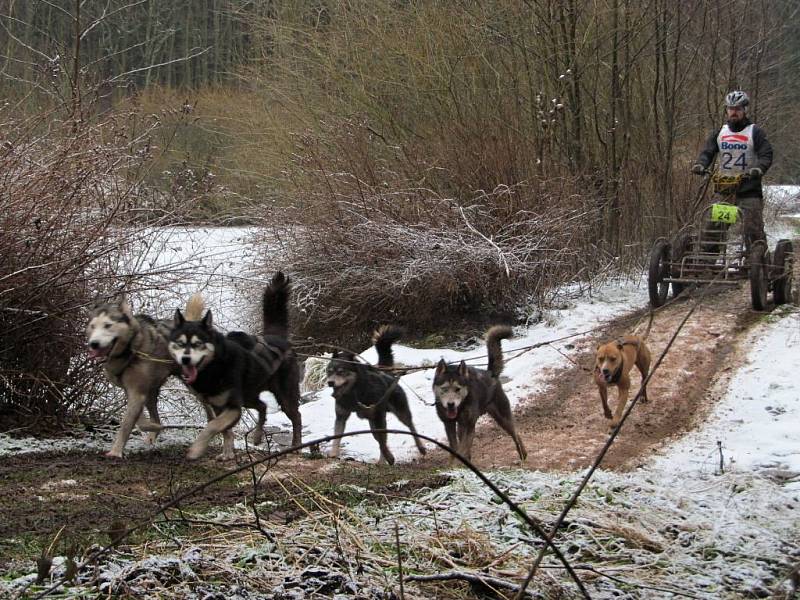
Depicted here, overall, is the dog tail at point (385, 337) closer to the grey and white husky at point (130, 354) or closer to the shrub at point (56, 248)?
the grey and white husky at point (130, 354)

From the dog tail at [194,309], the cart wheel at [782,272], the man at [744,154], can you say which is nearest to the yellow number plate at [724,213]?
the man at [744,154]

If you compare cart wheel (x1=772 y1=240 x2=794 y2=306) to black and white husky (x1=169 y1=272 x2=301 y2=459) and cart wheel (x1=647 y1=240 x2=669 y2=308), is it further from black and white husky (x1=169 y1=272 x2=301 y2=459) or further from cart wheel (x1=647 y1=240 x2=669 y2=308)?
black and white husky (x1=169 y1=272 x2=301 y2=459)

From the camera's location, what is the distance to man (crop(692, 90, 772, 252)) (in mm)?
12258

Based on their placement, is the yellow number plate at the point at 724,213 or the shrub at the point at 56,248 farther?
the yellow number plate at the point at 724,213

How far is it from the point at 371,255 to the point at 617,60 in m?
6.57

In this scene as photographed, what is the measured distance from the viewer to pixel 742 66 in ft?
65.9

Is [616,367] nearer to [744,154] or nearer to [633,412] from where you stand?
[633,412]

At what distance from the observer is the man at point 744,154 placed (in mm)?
12258

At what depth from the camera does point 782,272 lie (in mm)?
12586

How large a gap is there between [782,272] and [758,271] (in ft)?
2.53

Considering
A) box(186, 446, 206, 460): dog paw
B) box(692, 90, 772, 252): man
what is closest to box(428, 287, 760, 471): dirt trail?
box(692, 90, 772, 252): man

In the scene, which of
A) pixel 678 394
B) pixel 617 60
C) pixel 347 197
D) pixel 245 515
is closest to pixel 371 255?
pixel 347 197

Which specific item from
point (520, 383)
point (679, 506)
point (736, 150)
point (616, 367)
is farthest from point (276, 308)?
point (736, 150)

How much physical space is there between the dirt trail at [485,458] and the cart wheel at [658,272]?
26 cm
